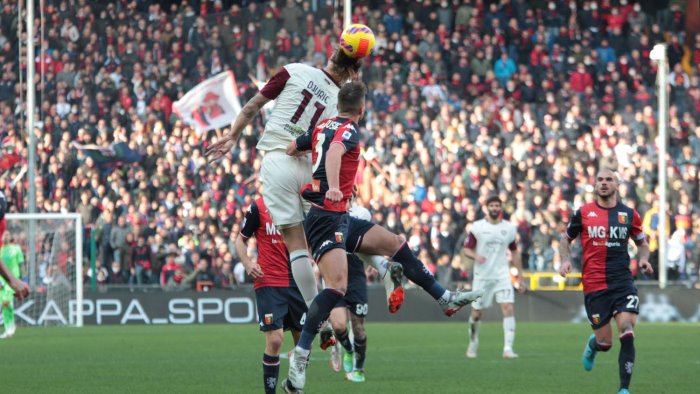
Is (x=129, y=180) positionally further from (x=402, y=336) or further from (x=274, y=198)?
(x=274, y=198)

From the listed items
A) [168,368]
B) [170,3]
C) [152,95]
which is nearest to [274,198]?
[168,368]

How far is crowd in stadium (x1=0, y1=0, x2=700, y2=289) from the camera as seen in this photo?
31.9m

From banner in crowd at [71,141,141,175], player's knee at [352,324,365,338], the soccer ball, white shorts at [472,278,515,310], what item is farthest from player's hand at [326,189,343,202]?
banner in crowd at [71,141,141,175]

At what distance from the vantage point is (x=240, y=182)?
32500 mm

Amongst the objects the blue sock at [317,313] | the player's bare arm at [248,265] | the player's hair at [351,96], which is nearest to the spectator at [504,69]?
the player's bare arm at [248,265]

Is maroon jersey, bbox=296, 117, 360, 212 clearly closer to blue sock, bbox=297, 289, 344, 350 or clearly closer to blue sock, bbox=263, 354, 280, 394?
blue sock, bbox=297, 289, 344, 350

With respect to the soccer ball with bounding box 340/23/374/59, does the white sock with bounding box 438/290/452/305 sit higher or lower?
lower

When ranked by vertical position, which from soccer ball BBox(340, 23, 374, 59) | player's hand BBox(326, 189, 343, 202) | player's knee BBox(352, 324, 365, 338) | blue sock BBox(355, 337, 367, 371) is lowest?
blue sock BBox(355, 337, 367, 371)

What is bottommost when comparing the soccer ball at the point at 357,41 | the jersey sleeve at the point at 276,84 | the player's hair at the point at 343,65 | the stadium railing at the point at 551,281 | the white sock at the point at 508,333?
the stadium railing at the point at 551,281

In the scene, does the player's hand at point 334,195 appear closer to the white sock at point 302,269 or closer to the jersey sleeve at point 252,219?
the white sock at point 302,269

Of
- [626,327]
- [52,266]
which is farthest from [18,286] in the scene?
[52,266]

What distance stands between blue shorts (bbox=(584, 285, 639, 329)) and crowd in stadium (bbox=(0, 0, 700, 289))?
53.4 feet

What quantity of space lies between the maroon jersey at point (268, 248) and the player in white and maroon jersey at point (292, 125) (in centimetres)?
127

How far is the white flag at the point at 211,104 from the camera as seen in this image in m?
33.4
